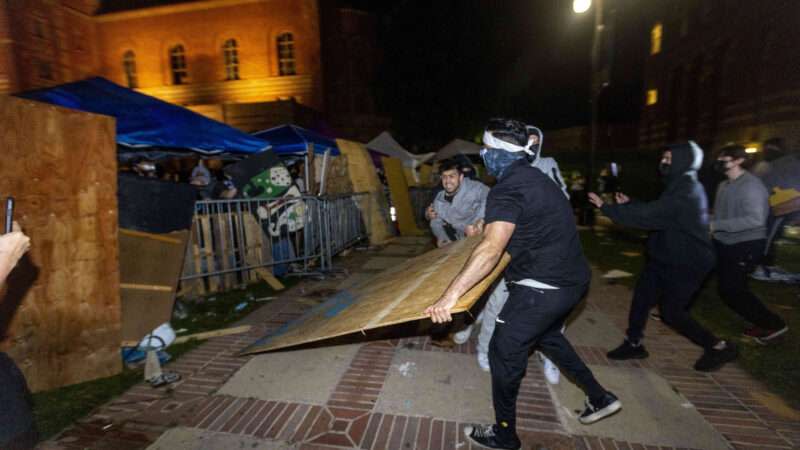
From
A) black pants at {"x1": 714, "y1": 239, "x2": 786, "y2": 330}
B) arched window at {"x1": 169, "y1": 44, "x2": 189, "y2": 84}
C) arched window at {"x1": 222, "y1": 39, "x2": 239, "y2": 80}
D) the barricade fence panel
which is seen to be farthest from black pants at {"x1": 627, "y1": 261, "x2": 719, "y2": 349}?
arched window at {"x1": 169, "y1": 44, "x2": 189, "y2": 84}

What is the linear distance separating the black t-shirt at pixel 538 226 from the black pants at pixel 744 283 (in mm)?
2837

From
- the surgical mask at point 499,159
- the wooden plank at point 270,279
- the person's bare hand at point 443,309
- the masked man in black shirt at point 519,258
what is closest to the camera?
the person's bare hand at point 443,309

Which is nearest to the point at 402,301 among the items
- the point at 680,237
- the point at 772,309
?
the point at 680,237

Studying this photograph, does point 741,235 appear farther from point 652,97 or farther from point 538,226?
point 652,97

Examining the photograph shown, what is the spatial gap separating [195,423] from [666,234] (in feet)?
13.9

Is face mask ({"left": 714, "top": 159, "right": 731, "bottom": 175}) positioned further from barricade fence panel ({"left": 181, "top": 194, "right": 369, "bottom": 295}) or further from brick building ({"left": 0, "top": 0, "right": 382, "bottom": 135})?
brick building ({"left": 0, "top": 0, "right": 382, "bottom": 135})

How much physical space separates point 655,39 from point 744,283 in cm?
3412

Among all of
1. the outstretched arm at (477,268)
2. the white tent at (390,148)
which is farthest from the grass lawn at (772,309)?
the white tent at (390,148)

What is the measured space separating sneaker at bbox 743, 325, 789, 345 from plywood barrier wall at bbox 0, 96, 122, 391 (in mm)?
6697

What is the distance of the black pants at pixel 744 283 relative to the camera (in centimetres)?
407

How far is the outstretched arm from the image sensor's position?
7.05ft

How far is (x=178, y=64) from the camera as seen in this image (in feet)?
75.9

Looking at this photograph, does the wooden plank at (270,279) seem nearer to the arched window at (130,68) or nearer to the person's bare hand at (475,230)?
the person's bare hand at (475,230)

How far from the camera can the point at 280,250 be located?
7.14m
